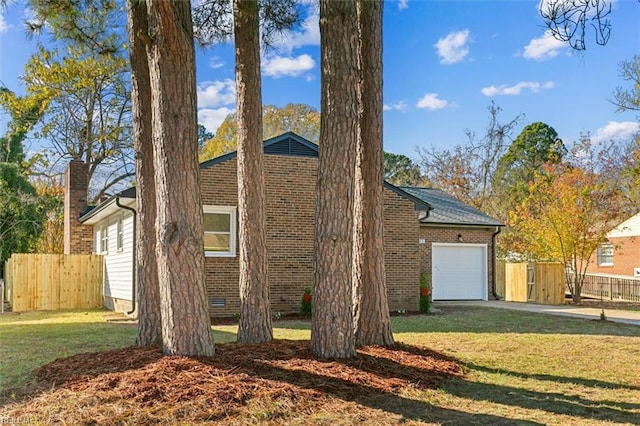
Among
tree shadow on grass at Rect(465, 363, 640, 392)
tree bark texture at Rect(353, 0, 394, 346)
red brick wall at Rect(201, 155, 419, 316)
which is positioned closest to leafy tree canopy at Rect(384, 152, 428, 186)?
red brick wall at Rect(201, 155, 419, 316)

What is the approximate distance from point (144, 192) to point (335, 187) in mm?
2521

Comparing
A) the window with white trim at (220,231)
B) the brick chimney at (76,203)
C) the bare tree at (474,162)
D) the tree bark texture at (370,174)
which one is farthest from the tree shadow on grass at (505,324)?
the bare tree at (474,162)

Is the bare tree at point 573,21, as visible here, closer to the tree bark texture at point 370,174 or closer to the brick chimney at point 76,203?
the tree bark texture at point 370,174

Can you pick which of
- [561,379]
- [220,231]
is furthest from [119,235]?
[561,379]

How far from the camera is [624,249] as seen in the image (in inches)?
1129

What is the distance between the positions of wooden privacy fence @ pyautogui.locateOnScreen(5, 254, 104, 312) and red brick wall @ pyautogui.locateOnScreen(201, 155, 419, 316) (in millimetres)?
6965

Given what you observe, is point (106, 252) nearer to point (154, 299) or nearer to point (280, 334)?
point (280, 334)

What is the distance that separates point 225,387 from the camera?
5.30m

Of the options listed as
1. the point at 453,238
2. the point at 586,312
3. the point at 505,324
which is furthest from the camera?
the point at 453,238

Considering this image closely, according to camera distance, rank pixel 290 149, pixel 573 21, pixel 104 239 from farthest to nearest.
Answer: pixel 104 239 → pixel 290 149 → pixel 573 21

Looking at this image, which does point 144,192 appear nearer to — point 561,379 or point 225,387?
point 225,387

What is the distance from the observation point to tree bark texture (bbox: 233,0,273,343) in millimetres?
7688

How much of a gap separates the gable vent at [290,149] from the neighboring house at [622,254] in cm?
1826

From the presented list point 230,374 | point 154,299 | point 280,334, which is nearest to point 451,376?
point 230,374
